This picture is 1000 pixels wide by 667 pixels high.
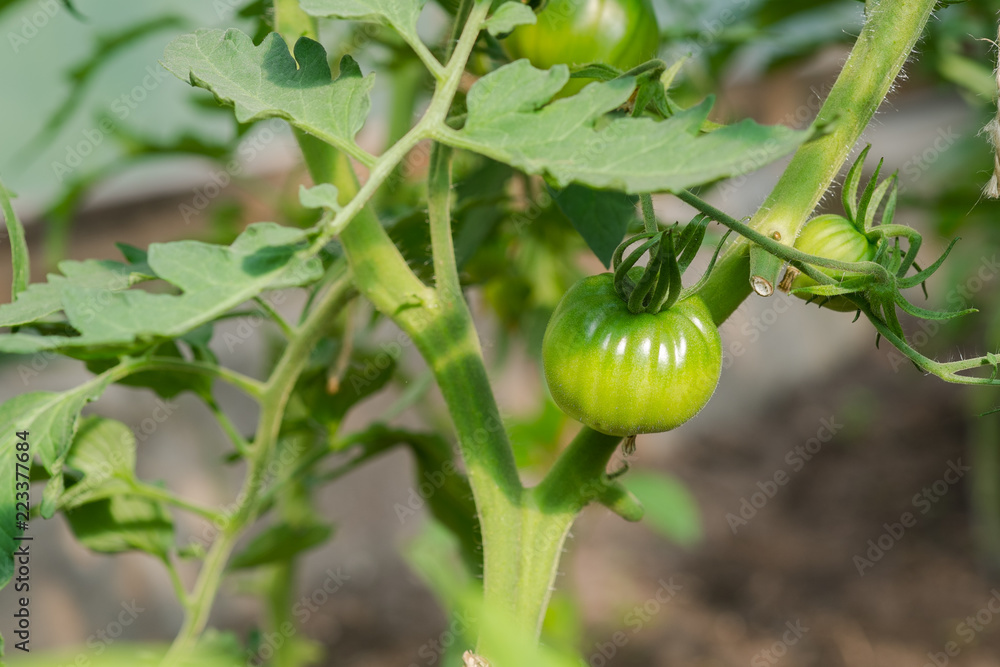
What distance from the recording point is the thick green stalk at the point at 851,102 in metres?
0.32

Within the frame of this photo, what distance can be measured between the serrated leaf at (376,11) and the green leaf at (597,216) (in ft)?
0.43

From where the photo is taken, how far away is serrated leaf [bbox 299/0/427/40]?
0.90 feet

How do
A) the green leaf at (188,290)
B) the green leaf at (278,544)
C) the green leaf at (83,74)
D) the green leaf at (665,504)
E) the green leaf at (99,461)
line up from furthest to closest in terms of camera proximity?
the green leaf at (665,504), the green leaf at (83,74), the green leaf at (278,544), the green leaf at (99,461), the green leaf at (188,290)

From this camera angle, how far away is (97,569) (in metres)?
1.21

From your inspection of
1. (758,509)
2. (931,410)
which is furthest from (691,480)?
(931,410)

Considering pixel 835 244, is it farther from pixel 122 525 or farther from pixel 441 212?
pixel 122 525

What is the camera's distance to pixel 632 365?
296 mm

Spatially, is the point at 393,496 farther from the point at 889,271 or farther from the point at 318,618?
the point at 889,271

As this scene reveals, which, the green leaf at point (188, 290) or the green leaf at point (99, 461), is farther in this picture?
the green leaf at point (99, 461)

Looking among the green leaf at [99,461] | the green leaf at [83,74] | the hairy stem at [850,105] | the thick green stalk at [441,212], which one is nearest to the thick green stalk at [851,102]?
A: the hairy stem at [850,105]

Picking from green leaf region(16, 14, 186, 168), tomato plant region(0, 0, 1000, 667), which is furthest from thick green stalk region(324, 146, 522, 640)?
green leaf region(16, 14, 186, 168)

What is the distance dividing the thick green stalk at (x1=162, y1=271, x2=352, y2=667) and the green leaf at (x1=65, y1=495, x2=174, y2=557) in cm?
3

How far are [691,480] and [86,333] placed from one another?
2.08m

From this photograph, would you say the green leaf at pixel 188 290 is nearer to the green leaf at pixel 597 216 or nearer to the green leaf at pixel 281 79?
the green leaf at pixel 281 79
